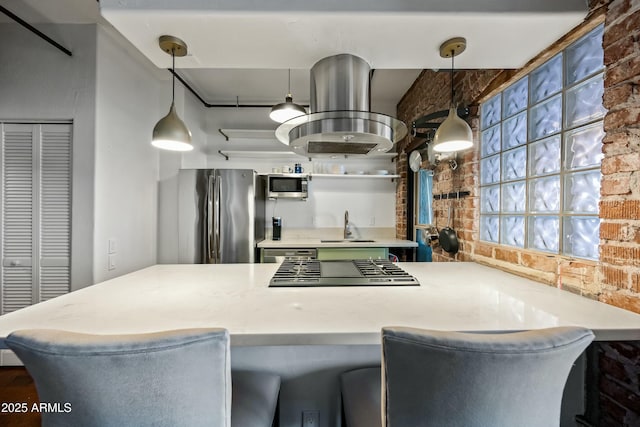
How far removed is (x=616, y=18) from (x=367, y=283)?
1.45 metres

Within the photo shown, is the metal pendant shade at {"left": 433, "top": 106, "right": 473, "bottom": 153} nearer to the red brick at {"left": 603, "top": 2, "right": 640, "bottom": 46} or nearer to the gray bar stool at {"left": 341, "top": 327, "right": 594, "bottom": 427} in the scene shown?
the red brick at {"left": 603, "top": 2, "right": 640, "bottom": 46}

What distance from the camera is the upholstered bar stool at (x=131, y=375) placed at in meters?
0.58

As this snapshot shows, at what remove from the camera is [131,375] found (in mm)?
600

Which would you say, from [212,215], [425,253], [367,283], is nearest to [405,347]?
[367,283]

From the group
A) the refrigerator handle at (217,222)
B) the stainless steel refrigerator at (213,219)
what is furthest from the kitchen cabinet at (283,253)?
the refrigerator handle at (217,222)

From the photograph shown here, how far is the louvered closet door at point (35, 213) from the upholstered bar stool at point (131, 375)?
2.25 metres

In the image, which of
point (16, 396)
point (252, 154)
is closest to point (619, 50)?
point (252, 154)

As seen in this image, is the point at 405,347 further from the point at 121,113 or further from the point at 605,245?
the point at 121,113

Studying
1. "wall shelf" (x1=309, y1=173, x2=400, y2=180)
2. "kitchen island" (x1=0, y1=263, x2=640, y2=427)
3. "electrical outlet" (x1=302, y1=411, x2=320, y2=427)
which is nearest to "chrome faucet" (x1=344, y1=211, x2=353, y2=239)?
"wall shelf" (x1=309, y1=173, x2=400, y2=180)

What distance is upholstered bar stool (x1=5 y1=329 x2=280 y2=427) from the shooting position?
0.58 m

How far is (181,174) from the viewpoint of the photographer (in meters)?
3.07

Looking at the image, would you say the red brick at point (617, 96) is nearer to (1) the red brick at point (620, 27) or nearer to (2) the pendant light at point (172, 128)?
(1) the red brick at point (620, 27)

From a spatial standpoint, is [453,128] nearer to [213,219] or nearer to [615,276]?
[615,276]

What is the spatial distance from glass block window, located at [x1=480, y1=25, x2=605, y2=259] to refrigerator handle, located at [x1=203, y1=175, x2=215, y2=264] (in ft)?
8.82
